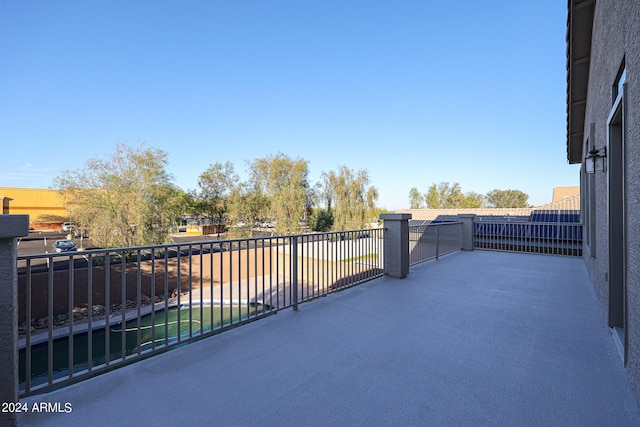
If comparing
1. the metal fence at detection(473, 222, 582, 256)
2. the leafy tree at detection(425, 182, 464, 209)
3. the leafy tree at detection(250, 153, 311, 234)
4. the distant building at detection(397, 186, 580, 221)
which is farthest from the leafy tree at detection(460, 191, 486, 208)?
the metal fence at detection(473, 222, 582, 256)

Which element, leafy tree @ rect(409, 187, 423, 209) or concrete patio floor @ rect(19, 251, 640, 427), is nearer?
concrete patio floor @ rect(19, 251, 640, 427)

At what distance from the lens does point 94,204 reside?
13.7 metres

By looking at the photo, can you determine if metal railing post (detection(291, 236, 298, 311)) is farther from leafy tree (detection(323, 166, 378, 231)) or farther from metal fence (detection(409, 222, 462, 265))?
leafy tree (detection(323, 166, 378, 231))

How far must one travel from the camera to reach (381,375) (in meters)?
2.03

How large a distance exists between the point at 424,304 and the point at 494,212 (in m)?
21.0

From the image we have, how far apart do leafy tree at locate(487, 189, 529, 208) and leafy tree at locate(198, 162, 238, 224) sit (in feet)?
162

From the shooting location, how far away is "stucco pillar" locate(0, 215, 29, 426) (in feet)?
4.45

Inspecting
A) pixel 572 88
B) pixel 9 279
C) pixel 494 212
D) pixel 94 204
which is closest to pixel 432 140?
pixel 494 212

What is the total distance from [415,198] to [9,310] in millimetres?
48145

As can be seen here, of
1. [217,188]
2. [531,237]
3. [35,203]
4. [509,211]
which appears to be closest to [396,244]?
[531,237]

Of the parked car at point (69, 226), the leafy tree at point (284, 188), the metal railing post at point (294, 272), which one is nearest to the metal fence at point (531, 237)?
the metal railing post at point (294, 272)

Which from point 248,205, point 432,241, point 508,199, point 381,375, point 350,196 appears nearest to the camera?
point 381,375

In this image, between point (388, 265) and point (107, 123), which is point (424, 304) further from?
point (107, 123)

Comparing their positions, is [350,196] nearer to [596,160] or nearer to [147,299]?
[147,299]
